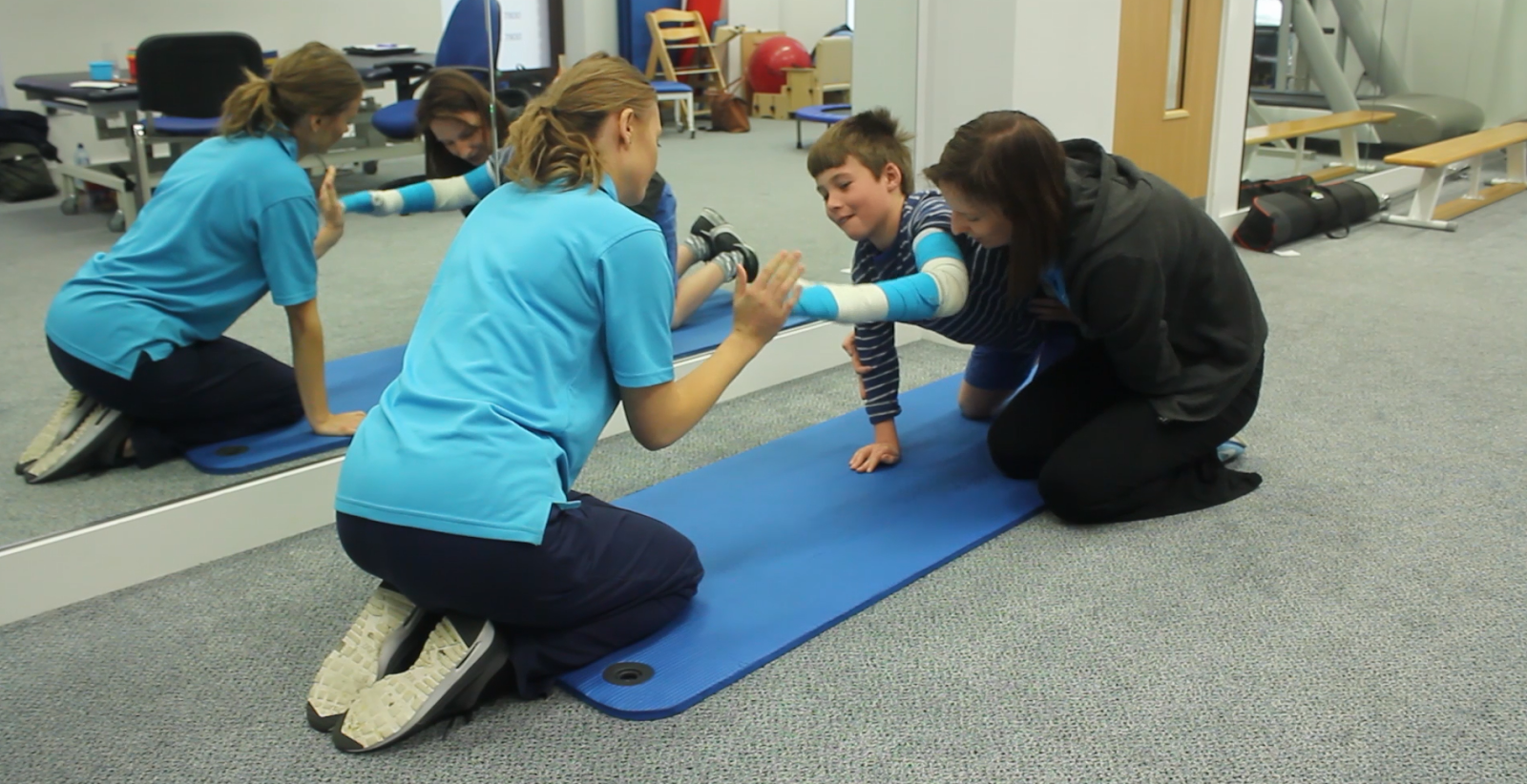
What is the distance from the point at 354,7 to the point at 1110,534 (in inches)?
79.3

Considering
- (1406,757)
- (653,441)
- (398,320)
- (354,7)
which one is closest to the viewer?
(1406,757)

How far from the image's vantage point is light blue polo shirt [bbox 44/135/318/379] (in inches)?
96.2

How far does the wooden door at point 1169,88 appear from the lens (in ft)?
14.1

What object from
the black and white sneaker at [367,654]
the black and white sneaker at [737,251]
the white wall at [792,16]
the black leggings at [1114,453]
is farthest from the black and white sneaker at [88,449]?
the white wall at [792,16]

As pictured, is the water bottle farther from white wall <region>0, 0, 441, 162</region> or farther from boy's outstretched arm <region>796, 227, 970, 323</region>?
boy's outstretched arm <region>796, 227, 970, 323</region>

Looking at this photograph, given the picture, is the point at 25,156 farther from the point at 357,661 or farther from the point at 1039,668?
the point at 1039,668

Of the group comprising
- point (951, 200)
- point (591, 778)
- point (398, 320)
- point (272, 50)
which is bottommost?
point (591, 778)

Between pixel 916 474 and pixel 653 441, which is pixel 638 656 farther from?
pixel 916 474

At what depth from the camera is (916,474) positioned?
263cm

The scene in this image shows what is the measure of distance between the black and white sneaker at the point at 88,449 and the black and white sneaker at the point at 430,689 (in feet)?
3.76

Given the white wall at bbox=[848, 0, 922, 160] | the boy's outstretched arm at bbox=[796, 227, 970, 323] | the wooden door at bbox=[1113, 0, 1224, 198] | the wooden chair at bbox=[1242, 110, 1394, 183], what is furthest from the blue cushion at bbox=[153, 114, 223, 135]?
the wooden chair at bbox=[1242, 110, 1394, 183]

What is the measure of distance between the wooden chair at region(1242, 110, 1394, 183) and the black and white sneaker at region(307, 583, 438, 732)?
15.4 ft

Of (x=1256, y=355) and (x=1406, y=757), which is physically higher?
(x=1256, y=355)

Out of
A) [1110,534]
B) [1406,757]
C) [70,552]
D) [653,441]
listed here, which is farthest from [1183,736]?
[70,552]
